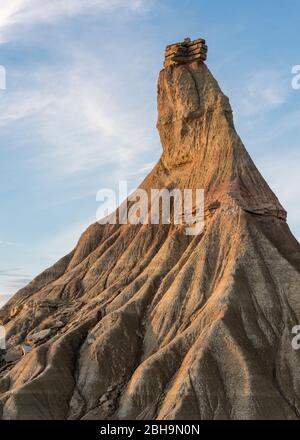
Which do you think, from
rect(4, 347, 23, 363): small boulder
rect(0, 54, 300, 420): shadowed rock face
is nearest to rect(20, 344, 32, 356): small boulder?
rect(0, 54, 300, 420): shadowed rock face

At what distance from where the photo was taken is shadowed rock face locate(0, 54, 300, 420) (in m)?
56.4

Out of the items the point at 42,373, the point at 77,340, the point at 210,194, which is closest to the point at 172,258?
the point at 210,194

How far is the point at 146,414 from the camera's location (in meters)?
55.9

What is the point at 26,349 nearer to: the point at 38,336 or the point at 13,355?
the point at 38,336

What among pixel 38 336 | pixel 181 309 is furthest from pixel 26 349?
pixel 181 309

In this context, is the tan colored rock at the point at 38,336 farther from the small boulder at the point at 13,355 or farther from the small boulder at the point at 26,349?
the small boulder at the point at 13,355

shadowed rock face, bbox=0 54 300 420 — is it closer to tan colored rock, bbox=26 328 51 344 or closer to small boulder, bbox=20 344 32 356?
tan colored rock, bbox=26 328 51 344

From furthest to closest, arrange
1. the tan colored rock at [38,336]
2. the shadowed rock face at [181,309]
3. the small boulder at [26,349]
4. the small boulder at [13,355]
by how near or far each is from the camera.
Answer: the small boulder at [13,355], the tan colored rock at [38,336], the small boulder at [26,349], the shadowed rock face at [181,309]

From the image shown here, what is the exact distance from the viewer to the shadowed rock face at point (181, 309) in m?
56.4

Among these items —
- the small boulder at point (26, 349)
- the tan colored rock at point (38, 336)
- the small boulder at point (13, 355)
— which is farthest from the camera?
the small boulder at point (13, 355)

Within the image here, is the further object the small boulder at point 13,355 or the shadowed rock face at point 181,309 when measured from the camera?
the small boulder at point 13,355

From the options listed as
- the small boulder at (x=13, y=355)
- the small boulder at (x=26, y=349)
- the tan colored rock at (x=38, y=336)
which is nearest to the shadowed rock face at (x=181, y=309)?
the tan colored rock at (x=38, y=336)

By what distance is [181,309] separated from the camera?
62.4 meters
